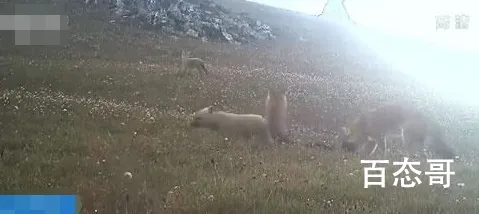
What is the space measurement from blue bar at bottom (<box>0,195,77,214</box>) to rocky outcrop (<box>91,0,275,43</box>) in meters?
2.00

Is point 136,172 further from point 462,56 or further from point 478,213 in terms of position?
point 462,56

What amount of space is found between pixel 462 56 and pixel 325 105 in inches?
51.3

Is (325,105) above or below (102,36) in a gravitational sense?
below

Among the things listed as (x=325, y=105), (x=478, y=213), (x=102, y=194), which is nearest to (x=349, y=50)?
(x=325, y=105)

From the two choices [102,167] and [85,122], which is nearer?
[102,167]

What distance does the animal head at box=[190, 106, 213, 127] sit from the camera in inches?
214

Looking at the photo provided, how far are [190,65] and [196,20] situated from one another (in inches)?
25.2

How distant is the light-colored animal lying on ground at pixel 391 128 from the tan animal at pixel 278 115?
22.3 inches

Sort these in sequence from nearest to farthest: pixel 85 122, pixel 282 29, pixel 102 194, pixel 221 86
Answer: pixel 102 194 → pixel 85 122 → pixel 221 86 → pixel 282 29

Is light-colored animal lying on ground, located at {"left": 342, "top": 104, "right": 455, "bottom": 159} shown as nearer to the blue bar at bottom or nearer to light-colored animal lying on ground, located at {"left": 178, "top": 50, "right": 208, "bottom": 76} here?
light-colored animal lying on ground, located at {"left": 178, "top": 50, "right": 208, "bottom": 76}

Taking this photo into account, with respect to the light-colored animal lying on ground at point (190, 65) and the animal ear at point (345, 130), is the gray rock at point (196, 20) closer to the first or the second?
the light-colored animal lying on ground at point (190, 65)

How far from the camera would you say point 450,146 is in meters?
5.41

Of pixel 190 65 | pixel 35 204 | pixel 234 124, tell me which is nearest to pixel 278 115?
pixel 234 124

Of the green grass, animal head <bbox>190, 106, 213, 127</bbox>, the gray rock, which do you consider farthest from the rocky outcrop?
animal head <bbox>190, 106, 213, 127</bbox>
